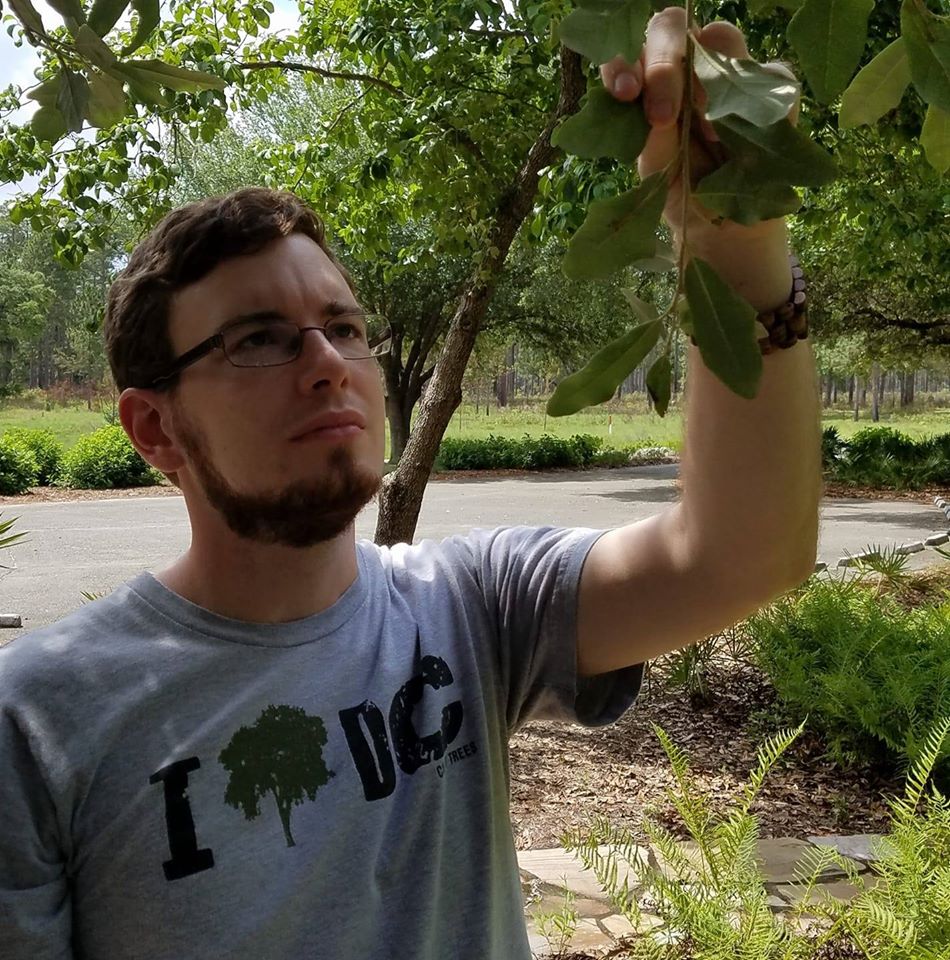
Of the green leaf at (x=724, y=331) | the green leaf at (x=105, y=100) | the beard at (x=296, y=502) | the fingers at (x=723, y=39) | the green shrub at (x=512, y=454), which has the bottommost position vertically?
the green shrub at (x=512, y=454)

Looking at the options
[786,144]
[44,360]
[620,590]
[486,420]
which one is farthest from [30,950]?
[44,360]

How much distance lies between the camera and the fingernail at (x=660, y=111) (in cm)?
56

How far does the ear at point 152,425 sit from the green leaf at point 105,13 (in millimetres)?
474

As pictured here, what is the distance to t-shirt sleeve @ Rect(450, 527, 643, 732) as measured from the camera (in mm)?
1173

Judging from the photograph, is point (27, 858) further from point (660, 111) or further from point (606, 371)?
point (660, 111)

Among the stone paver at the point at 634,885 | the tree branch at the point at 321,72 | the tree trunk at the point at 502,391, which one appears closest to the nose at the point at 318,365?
the stone paver at the point at 634,885

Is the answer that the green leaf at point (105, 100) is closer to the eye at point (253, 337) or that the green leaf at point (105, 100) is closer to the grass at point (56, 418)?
the eye at point (253, 337)

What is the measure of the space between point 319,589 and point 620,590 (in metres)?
0.35

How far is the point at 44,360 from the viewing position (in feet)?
142

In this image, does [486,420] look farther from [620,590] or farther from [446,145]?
[620,590]

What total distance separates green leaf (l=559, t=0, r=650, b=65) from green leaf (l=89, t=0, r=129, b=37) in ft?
1.38

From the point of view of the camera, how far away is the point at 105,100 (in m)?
0.85

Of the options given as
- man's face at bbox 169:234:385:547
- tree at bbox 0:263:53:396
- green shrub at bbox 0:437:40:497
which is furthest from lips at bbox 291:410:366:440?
tree at bbox 0:263:53:396

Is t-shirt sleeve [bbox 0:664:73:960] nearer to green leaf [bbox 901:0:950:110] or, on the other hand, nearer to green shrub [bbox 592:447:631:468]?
green leaf [bbox 901:0:950:110]
